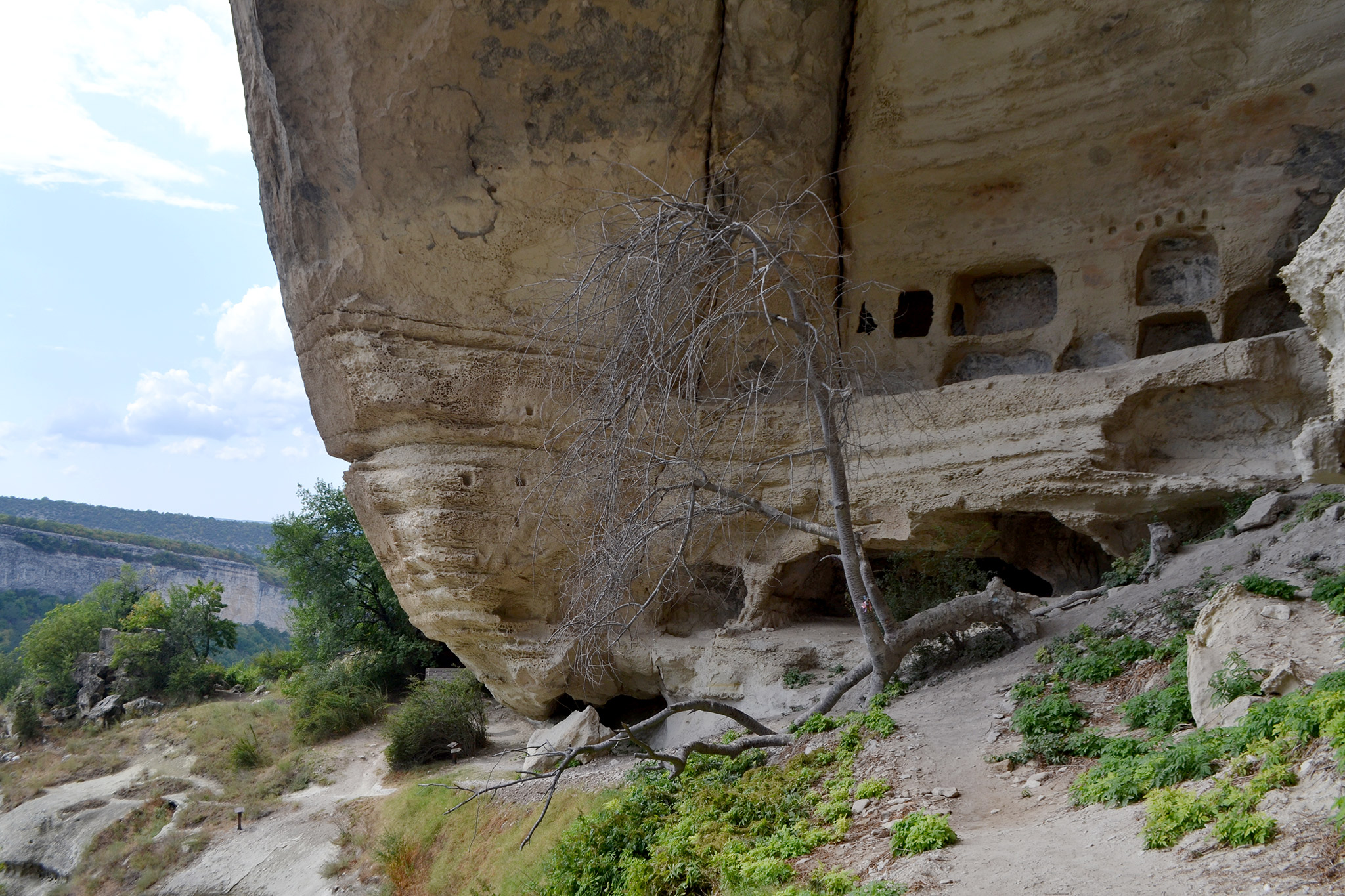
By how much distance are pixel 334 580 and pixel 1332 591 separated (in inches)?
648

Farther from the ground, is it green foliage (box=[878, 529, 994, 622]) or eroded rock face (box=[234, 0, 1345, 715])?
eroded rock face (box=[234, 0, 1345, 715])

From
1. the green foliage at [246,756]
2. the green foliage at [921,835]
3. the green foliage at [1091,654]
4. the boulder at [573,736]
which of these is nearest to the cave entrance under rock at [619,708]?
the boulder at [573,736]

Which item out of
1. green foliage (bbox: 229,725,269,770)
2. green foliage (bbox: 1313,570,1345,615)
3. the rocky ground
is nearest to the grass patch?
the rocky ground

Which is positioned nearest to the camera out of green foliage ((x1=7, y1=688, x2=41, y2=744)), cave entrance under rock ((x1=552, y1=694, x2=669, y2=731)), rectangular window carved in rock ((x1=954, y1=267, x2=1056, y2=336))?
rectangular window carved in rock ((x1=954, y1=267, x2=1056, y2=336))

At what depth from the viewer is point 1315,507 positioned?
6.80 m

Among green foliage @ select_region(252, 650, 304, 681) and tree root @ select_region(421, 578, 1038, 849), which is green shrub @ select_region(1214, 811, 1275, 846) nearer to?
tree root @ select_region(421, 578, 1038, 849)

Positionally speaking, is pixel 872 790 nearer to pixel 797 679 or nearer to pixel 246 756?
pixel 797 679

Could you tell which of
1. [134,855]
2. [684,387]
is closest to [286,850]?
[134,855]

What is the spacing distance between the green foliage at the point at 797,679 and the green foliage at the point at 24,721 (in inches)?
653

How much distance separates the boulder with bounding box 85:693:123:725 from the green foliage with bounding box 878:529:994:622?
16.0 meters

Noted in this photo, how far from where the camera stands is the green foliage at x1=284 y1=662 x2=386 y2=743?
14086 millimetres

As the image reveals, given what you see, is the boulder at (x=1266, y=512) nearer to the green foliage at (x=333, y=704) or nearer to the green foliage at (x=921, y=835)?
the green foliage at (x=921, y=835)

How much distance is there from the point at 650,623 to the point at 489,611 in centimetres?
184

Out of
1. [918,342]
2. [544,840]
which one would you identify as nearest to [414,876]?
[544,840]
